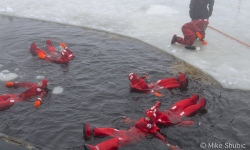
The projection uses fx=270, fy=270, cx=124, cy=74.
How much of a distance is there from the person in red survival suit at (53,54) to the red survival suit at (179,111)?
416 cm

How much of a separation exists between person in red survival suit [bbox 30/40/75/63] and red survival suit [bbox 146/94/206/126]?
13.6 ft

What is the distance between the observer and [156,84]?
27.8 ft

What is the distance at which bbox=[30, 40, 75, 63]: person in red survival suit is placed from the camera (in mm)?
9742

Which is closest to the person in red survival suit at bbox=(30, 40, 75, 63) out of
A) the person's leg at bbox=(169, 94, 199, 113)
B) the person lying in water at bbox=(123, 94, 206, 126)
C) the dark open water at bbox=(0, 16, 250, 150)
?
the dark open water at bbox=(0, 16, 250, 150)

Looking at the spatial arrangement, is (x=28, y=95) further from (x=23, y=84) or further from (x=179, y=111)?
(x=179, y=111)

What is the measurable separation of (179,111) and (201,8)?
5885 millimetres

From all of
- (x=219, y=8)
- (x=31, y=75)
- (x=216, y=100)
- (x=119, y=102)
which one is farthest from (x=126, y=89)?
(x=219, y=8)

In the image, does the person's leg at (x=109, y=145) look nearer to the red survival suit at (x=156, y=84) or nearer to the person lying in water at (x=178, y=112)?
the person lying in water at (x=178, y=112)

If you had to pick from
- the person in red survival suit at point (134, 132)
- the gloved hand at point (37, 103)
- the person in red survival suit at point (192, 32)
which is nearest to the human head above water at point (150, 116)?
the person in red survival suit at point (134, 132)

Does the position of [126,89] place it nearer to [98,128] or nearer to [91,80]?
[91,80]

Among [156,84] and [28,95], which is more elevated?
[156,84]

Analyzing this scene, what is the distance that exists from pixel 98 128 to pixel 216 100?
3.71m

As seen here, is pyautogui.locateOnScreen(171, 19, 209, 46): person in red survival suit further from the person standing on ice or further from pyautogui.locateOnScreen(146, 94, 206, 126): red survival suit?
pyautogui.locateOnScreen(146, 94, 206, 126): red survival suit

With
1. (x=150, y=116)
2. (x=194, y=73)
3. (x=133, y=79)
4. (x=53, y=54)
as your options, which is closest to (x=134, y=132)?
(x=150, y=116)
